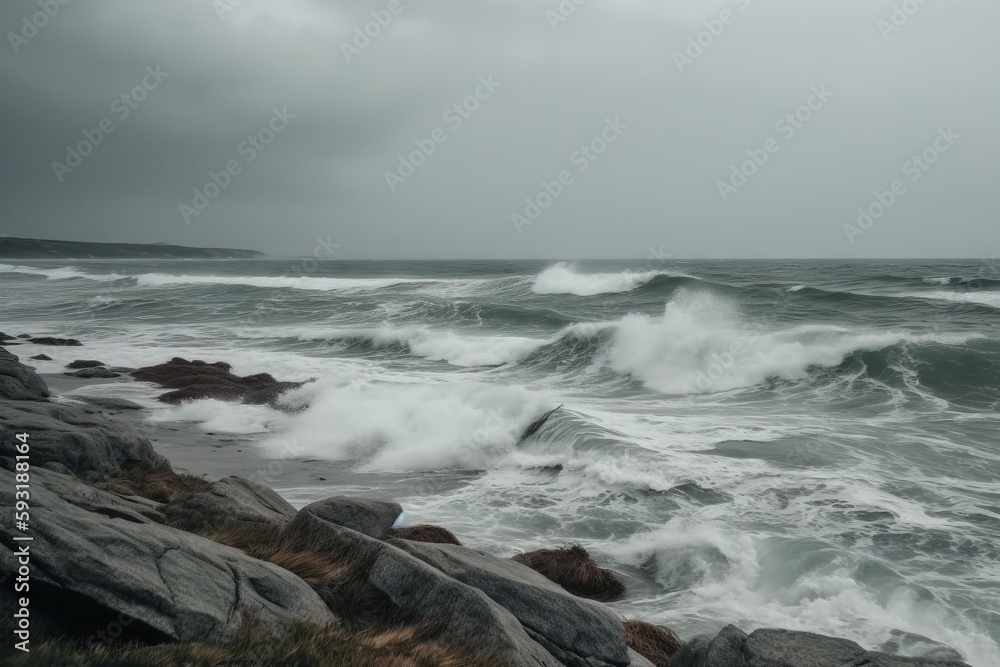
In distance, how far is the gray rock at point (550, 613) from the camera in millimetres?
5473

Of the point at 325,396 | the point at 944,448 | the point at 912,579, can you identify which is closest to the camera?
the point at 912,579

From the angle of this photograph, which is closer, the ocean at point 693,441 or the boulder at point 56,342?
the ocean at point 693,441

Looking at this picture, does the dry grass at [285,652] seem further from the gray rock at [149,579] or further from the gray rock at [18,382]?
the gray rock at [18,382]

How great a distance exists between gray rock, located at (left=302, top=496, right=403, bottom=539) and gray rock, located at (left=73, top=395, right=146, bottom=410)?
12.9 metres

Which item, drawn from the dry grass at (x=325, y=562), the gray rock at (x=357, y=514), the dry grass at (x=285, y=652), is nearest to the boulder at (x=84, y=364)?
the gray rock at (x=357, y=514)

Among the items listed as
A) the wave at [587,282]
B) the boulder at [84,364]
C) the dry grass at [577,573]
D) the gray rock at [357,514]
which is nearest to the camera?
the gray rock at [357,514]

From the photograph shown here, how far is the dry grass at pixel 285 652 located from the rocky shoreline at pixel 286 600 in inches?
0.5

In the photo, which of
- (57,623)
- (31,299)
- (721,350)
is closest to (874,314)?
(721,350)

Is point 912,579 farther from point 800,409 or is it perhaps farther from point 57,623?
point 800,409

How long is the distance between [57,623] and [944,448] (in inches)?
629

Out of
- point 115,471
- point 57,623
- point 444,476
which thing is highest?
point 57,623

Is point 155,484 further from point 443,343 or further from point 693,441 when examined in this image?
point 443,343

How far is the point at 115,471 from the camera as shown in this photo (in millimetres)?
9484

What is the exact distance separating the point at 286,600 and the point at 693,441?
38.0ft
